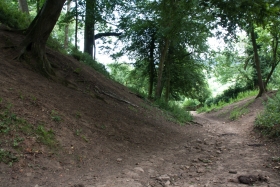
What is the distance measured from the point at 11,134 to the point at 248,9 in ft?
17.0

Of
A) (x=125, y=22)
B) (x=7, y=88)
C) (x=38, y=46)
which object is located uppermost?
(x=125, y=22)

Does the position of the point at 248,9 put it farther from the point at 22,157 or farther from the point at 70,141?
the point at 22,157

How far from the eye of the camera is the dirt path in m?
4.02

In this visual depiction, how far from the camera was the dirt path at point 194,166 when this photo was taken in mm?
4020

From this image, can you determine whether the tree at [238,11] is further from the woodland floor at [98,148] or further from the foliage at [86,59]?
the foliage at [86,59]

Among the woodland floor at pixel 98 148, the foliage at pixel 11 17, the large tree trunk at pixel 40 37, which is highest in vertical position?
the foliage at pixel 11 17

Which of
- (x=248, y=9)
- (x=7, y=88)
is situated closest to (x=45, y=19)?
(x=7, y=88)

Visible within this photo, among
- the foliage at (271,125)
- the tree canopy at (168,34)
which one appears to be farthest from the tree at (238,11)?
the foliage at (271,125)

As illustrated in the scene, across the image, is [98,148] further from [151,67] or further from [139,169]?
[151,67]

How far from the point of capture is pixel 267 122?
306 inches

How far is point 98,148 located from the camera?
5160mm

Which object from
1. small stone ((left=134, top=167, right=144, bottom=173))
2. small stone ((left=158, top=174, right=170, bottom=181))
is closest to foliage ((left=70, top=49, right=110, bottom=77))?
small stone ((left=134, top=167, right=144, bottom=173))

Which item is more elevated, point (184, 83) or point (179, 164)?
point (184, 83)

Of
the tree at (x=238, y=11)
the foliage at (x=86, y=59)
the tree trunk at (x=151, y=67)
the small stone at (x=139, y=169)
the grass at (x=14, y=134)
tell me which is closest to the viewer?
the grass at (x=14, y=134)
